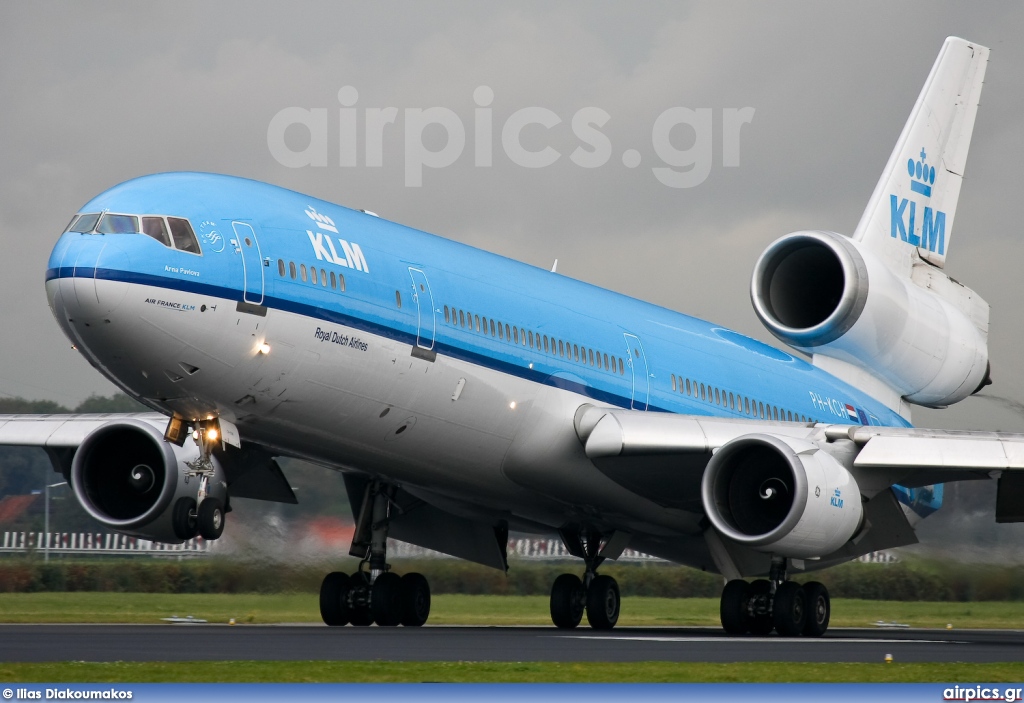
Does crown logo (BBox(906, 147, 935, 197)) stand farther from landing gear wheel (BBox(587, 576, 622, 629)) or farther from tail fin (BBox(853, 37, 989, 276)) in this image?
landing gear wheel (BBox(587, 576, 622, 629))

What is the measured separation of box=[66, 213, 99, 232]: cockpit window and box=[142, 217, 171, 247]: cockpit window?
0.52 metres

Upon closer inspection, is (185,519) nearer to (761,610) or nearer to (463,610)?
(761,610)

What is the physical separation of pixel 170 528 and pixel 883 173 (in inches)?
633

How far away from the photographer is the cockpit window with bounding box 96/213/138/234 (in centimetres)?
1545

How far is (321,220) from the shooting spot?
56.5 feet

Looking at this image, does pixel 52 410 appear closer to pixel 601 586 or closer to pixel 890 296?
pixel 601 586

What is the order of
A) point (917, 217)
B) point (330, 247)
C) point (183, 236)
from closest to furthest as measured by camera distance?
1. point (183, 236)
2. point (330, 247)
3. point (917, 217)

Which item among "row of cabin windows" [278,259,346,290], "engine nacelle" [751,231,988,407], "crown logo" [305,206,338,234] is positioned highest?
"engine nacelle" [751,231,988,407]

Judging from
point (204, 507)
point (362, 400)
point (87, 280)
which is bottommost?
point (204, 507)

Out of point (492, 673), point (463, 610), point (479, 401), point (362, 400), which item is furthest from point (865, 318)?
point (492, 673)

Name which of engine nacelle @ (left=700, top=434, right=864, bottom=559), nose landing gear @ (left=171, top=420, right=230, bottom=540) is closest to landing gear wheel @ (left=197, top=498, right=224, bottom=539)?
nose landing gear @ (left=171, top=420, right=230, bottom=540)

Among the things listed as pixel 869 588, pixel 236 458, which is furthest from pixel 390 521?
pixel 869 588

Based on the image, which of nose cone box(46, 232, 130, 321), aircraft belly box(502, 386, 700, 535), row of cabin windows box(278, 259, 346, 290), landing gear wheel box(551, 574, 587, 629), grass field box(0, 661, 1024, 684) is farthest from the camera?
landing gear wheel box(551, 574, 587, 629)

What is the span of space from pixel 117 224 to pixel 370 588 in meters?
7.35
